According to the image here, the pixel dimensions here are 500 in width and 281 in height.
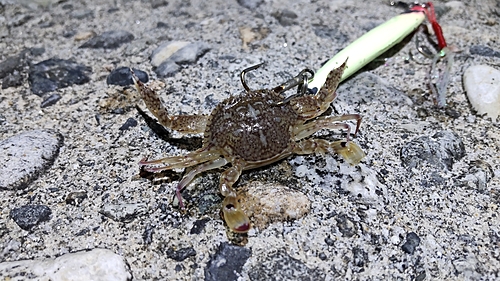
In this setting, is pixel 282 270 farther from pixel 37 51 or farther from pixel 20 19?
pixel 20 19

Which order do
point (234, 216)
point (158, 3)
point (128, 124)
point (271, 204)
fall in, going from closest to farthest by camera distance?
point (234, 216)
point (271, 204)
point (128, 124)
point (158, 3)

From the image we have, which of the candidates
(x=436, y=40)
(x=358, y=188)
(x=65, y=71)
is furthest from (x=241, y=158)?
(x=436, y=40)

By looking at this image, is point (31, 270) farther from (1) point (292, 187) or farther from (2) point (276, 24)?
(2) point (276, 24)

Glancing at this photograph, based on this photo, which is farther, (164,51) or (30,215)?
(164,51)

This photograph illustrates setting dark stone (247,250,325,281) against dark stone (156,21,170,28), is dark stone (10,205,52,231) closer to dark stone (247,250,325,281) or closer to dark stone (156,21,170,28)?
dark stone (247,250,325,281)

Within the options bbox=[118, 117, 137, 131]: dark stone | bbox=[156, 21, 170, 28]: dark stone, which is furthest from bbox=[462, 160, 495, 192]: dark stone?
bbox=[156, 21, 170, 28]: dark stone

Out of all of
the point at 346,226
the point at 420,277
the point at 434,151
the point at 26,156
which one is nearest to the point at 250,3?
the point at 434,151

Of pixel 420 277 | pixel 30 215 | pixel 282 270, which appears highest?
pixel 30 215
